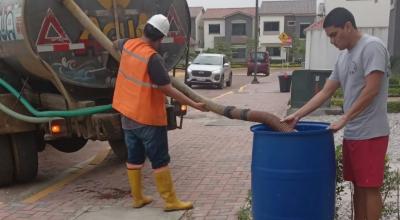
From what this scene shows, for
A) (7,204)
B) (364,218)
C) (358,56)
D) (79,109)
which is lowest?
(7,204)

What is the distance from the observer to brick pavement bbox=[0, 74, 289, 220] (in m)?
5.65

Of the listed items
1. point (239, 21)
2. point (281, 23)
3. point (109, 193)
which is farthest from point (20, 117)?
point (239, 21)

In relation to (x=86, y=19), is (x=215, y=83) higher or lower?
lower

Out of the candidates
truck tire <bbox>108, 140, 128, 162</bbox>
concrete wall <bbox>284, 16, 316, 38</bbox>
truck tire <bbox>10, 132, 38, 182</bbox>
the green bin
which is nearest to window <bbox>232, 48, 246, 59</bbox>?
concrete wall <bbox>284, 16, 316, 38</bbox>

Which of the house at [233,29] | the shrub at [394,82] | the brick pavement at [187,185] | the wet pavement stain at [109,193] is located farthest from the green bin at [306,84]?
the house at [233,29]

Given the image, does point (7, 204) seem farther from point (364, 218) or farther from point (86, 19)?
point (364, 218)

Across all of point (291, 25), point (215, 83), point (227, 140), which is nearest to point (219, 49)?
point (291, 25)

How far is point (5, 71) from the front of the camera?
6.66 m

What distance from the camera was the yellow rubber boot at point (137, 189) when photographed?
5.51m

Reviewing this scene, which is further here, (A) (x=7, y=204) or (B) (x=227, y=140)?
(B) (x=227, y=140)

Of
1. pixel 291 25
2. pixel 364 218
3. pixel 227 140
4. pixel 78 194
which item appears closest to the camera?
pixel 364 218

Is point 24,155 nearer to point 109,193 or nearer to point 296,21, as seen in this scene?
point 109,193

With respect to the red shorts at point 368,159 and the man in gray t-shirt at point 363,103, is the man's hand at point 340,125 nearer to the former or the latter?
the man in gray t-shirt at point 363,103

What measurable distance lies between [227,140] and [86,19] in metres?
4.34
